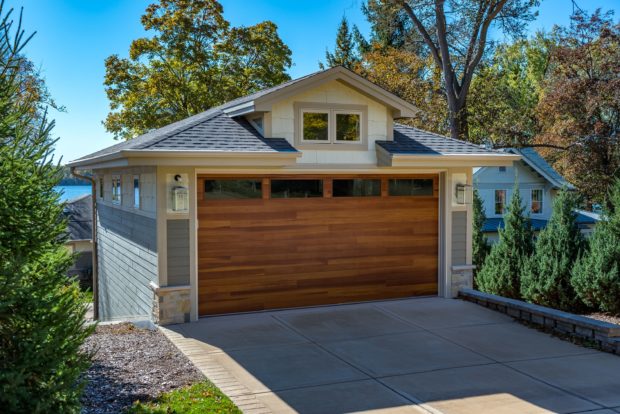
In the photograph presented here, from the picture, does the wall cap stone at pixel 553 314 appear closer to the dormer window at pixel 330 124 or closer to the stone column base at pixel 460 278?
the stone column base at pixel 460 278

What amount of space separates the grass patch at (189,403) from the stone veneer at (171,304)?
113 inches

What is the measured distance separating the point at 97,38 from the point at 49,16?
319 inches

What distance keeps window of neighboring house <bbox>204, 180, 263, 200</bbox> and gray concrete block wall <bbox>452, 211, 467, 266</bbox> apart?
12.2 feet

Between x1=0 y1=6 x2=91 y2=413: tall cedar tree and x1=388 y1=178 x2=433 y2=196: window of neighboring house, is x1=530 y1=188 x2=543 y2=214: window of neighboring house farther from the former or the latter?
x1=0 y1=6 x2=91 y2=413: tall cedar tree

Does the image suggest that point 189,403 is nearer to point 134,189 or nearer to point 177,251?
point 177,251

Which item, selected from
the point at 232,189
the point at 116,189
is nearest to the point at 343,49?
the point at 116,189

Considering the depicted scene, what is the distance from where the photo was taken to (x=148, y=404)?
5812mm

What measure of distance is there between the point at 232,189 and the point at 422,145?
3614mm

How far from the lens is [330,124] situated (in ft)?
33.2

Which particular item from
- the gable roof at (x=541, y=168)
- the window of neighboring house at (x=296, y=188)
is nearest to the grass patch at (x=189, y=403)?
the window of neighboring house at (x=296, y=188)

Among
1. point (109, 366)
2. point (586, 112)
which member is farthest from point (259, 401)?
point (586, 112)

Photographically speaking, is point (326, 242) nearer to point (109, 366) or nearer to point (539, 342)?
point (539, 342)

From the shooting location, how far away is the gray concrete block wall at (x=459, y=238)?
1096cm

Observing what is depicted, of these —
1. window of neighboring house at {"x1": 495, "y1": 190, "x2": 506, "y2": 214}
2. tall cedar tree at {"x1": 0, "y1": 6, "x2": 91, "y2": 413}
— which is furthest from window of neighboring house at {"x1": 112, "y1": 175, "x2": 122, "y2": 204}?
window of neighboring house at {"x1": 495, "y1": 190, "x2": 506, "y2": 214}
